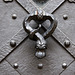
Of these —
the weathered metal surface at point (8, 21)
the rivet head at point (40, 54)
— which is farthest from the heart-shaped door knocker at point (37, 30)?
the weathered metal surface at point (8, 21)

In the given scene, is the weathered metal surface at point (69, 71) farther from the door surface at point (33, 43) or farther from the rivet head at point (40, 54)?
the rivet head at point (40, 54)

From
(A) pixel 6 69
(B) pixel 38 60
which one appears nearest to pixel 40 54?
(B) pixel 38 60

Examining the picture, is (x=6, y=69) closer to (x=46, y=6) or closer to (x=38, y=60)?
(x=38, y=60)

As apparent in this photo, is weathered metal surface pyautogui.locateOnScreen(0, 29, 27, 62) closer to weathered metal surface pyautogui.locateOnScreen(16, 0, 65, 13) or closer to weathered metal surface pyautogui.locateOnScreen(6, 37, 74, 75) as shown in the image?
weathered metal surface pyautogui.locateOnScreen(6, 37, 74, 75)

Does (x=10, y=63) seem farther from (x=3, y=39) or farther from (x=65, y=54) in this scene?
(x=65, y=54)

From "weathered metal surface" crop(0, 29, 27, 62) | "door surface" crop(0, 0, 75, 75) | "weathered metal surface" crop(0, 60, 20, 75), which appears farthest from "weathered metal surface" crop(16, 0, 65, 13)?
"weathered metal surface" crop(0, 60, 20, 75)

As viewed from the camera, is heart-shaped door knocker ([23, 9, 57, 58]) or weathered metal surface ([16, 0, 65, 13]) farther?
weathered metal surface ([16, 0, 65, 13])
